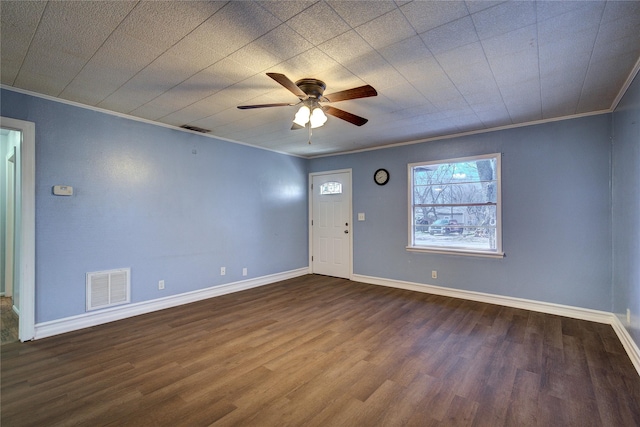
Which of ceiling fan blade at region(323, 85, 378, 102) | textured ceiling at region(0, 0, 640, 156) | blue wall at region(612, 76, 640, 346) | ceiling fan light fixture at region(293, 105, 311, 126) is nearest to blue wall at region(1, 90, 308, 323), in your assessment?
textured ceiling at region(0, 0, 640, 156)

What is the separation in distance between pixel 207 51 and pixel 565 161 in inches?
164

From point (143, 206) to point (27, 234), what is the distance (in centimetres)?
110

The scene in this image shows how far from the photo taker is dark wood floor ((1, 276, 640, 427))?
1829 millimetres

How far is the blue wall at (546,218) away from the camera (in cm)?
336

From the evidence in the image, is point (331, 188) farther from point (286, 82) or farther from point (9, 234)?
point (9, 234)

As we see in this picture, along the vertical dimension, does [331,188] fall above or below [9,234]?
above

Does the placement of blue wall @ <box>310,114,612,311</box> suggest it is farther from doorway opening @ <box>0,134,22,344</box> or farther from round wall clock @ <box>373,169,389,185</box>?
doorway opening @ <box>0,134,22,344</box>

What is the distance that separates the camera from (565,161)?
3551 millimetres

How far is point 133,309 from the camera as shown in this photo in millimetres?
3576

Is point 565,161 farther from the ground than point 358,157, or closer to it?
closer to it

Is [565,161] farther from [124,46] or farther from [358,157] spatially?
[124,46]

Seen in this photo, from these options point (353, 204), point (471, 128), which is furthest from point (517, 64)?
point (353, 204)

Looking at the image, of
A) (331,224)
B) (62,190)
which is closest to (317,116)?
(62,190)

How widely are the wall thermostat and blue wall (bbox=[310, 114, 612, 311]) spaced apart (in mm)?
4588
